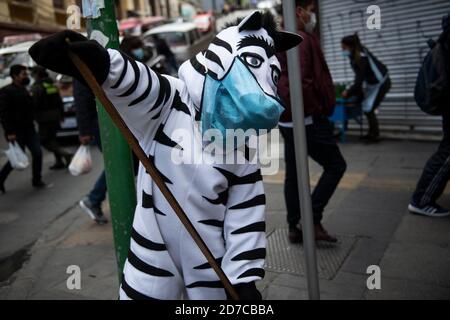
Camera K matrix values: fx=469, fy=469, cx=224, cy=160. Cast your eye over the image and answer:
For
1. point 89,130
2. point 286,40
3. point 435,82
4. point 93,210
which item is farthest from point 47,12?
point 286,40

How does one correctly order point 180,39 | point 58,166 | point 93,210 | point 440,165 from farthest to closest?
point 180,39 < point 58,166 < point 93,210 < point 440,165

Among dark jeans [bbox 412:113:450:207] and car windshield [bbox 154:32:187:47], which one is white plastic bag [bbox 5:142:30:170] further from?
car windshield [bbox 154:32:187:47]

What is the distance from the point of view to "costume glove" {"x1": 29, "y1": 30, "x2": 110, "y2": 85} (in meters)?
1.50

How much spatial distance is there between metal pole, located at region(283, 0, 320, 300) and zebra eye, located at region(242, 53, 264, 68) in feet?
1.22

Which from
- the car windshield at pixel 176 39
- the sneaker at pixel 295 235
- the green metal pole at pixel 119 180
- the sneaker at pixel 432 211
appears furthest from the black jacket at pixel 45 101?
the car windshield at pixel 176 39

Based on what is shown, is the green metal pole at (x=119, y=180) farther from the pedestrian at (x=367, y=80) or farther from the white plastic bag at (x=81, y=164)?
the pedestrian at (x=367, y=80)

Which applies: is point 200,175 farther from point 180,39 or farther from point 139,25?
point 139,25

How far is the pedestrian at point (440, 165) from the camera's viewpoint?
12.8 ft

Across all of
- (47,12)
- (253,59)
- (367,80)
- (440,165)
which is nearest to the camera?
(253,59)

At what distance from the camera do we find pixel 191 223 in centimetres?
192

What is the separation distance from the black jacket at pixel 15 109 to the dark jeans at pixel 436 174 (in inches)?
220

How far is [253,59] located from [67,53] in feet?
2.37

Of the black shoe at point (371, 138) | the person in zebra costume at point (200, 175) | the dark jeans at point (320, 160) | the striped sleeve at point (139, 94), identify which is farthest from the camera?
the black shoe at point (371, 138)

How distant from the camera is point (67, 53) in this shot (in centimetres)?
153
